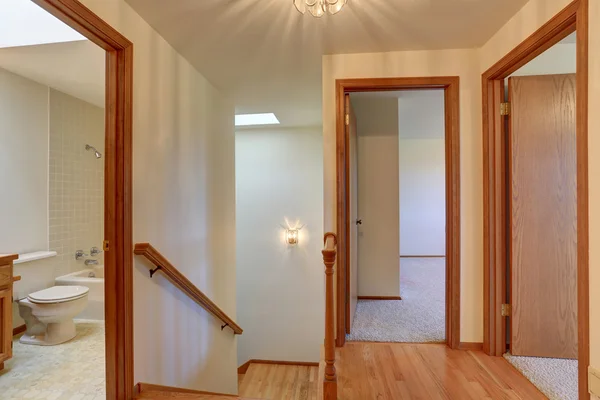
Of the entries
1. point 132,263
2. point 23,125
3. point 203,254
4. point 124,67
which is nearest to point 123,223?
point 132,263

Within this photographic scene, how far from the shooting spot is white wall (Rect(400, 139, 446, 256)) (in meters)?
6.05

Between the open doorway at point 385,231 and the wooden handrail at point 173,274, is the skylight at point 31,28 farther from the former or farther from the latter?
the open doorway at point 385,231

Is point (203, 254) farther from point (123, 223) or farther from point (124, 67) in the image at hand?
point (124, 67)

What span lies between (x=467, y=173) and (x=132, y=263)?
2.27 meters

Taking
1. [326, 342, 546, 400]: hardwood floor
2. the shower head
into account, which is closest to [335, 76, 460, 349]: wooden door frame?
[326, 342, 546, 400]: hardwood floor

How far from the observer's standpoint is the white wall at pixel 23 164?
269 centimetres

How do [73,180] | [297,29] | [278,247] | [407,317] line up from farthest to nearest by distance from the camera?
[278,247] < [73,180] < [407,317] < [297,29]

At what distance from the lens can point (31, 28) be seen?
2084 millimetres

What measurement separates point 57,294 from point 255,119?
3.05 m

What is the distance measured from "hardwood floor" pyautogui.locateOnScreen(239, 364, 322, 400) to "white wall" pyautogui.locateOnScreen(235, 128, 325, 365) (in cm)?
16

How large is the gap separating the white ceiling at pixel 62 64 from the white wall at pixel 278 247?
224 cm

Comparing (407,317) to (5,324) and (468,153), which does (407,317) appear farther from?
(5,324)

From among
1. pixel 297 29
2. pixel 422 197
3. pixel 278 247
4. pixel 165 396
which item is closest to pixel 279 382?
pixel 278 247

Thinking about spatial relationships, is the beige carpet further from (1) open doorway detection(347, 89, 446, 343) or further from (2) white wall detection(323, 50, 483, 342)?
(1) open doorway detection(347, 89, 446, 343)
